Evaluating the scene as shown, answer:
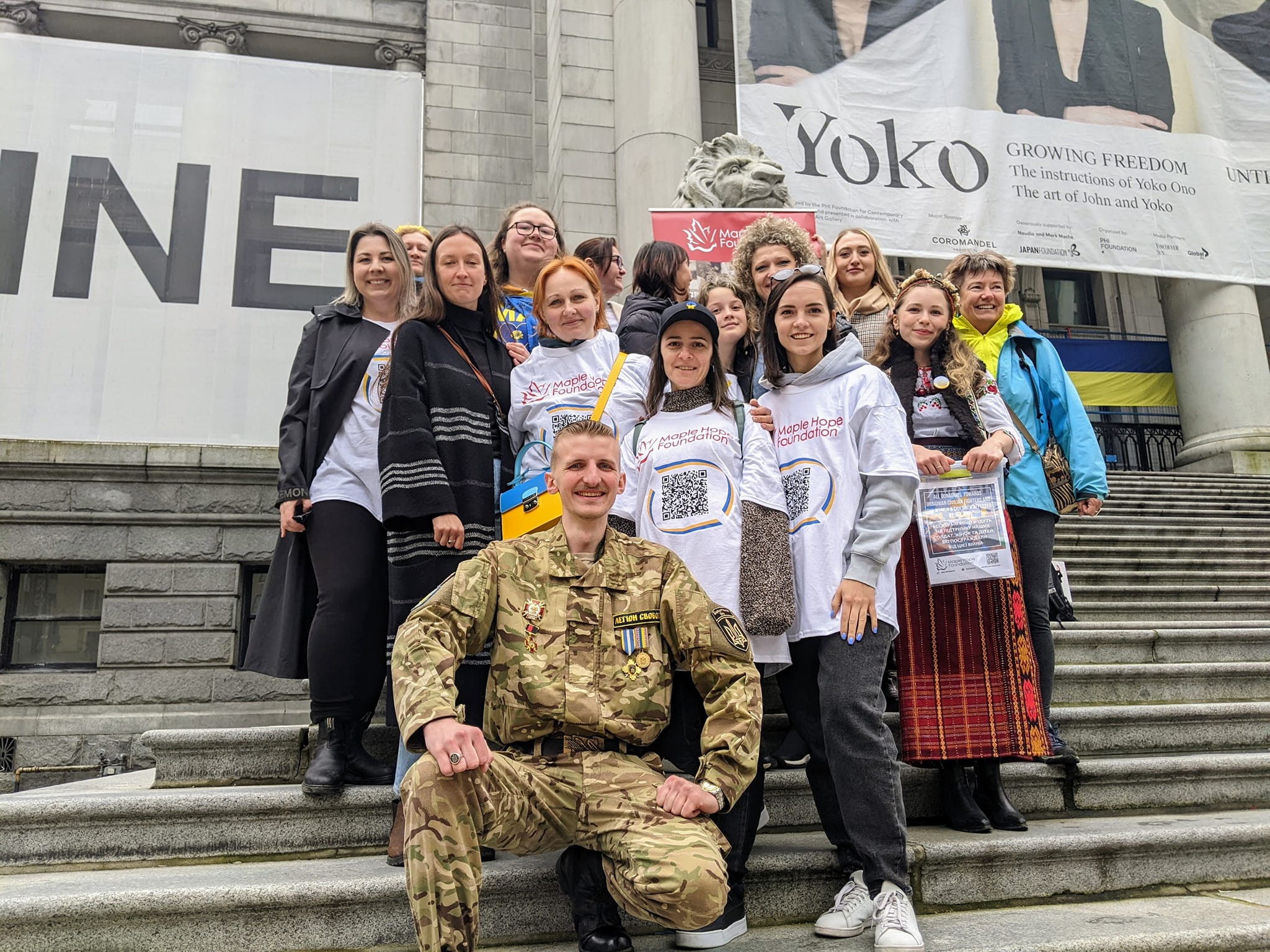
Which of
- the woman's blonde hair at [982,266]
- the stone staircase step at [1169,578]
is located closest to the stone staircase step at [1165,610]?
the stone staircase step at [1169,578]

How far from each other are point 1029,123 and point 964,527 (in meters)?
12.1

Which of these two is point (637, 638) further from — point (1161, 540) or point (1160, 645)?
point (1161, 540)

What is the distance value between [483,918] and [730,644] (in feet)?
3.93

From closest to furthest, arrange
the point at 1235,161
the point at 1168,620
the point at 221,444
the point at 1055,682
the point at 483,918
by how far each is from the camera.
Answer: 1. the point at 483,918
2. the point at 1055,682
3. the point at 1168,620
4. the point at 221,444
5. the point at 1235,161

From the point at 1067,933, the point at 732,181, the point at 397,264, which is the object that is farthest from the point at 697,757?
the point at 732,181

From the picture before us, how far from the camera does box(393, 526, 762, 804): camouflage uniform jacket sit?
8.73ft

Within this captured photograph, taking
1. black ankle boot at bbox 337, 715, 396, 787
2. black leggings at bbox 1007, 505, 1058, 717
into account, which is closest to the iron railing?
→ black leggings at bbox 1007, 505, 1058, 717

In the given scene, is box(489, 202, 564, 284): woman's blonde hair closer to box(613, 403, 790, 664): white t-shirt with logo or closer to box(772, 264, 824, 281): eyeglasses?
box(772, 264, 824, 281): eyeglasses

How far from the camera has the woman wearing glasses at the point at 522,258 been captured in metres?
4.37

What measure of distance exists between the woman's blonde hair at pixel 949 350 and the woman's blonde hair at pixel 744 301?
540mm

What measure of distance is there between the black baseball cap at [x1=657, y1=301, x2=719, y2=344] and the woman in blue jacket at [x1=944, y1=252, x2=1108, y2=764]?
51.7 inches

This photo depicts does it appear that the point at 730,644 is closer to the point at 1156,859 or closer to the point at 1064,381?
the point at 1156,859

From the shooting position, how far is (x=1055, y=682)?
16.0 ft

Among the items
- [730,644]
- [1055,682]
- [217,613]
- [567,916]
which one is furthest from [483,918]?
[217,613]
